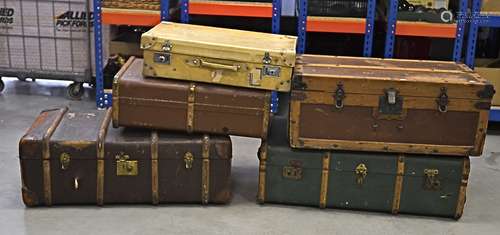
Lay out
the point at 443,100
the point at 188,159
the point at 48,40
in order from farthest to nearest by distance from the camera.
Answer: the point at 48,40
the point at 188,159
the point at 443,100

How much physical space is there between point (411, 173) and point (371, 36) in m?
1.64

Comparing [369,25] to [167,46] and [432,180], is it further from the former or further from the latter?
[167,46]

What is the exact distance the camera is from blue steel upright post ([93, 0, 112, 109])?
4.70 metres

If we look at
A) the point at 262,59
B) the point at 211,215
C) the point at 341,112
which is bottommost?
the point at 211,215

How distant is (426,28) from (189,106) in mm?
2200

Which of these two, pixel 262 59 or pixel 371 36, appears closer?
pixel 262 59

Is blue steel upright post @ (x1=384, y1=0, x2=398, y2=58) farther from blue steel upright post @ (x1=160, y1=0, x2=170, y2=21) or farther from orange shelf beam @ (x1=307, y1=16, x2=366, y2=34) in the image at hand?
blue steel upright post @ (x1=160, y1=0, x2=170, y2=21)

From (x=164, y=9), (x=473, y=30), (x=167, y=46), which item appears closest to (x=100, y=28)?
(x=164, y=9)

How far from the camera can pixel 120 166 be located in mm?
3186

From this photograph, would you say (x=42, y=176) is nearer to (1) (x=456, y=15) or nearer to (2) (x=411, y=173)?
(2) (x=411, y=173)

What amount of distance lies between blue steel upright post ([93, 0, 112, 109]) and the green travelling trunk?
6.91 feet

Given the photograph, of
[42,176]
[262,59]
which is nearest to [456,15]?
[262,59]

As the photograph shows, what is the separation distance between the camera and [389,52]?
15.0ft

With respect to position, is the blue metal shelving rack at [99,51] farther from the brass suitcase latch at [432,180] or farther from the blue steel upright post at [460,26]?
the brass suitcase latch at [432,180]
